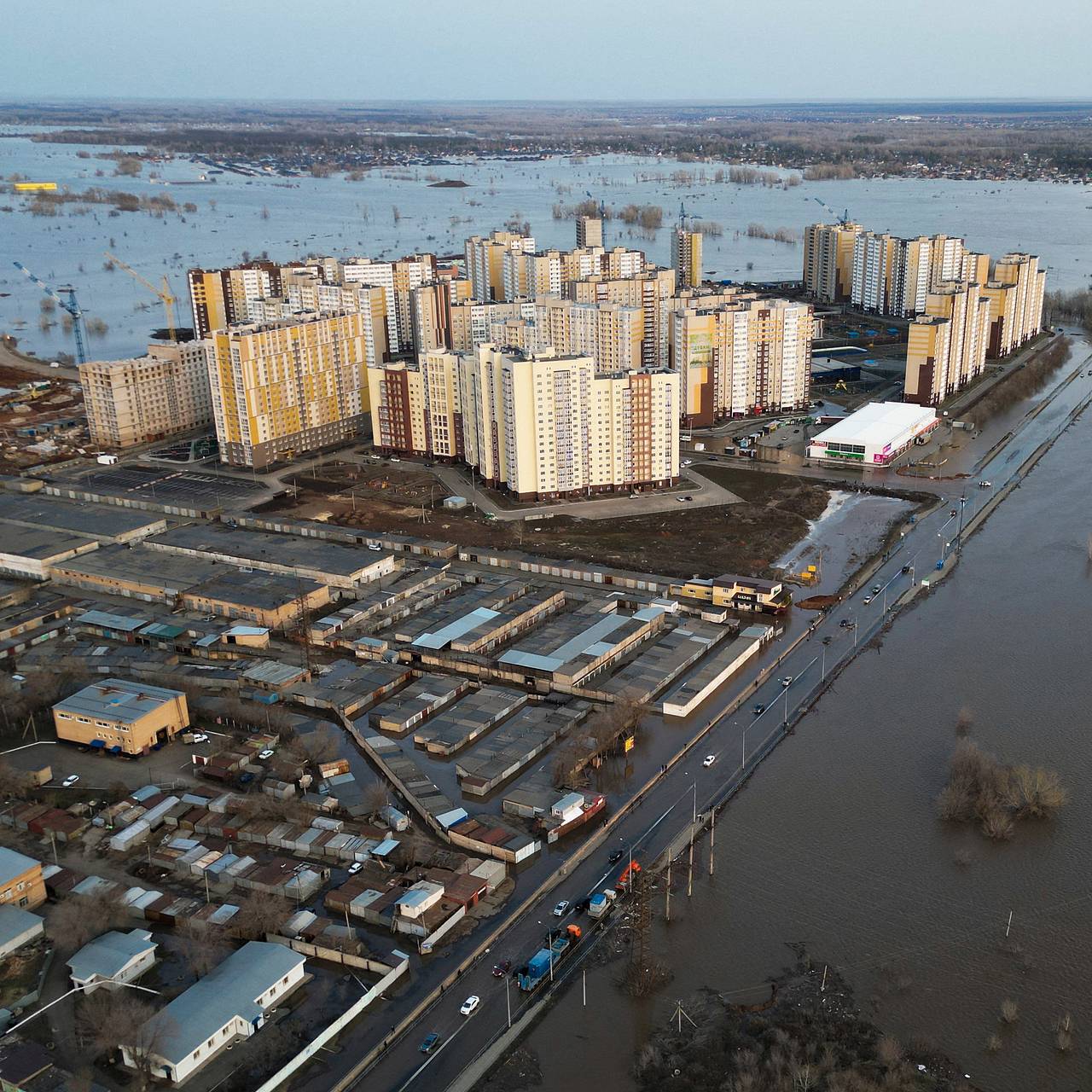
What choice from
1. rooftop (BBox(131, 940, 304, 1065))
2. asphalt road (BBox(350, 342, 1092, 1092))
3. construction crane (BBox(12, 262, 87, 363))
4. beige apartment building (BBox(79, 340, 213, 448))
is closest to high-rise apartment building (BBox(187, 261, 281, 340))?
construction crane (BBox(12, 262, 87, 363))

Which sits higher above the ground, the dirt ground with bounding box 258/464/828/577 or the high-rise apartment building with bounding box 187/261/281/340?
the high-rise apartment building with bounding box 187/261/281/340

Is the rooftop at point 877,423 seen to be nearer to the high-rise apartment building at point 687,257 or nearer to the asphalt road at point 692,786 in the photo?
the asphalt road at point 692,786

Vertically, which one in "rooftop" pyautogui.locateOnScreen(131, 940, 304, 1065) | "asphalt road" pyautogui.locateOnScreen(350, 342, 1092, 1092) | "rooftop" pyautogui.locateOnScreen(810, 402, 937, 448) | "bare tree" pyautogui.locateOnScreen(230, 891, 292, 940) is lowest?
"asphalt road" pyautogui.locateOnScreen(350, 342, 1092, 1092)

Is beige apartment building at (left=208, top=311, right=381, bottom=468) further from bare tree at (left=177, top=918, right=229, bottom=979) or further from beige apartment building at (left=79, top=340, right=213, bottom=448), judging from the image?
bare tree at (left=177, top=918, right=229, bottom=979)

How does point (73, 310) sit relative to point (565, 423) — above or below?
above

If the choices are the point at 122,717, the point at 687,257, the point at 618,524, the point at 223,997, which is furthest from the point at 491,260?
the point at 223,997

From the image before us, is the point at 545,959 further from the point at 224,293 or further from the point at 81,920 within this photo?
the point at 224,293

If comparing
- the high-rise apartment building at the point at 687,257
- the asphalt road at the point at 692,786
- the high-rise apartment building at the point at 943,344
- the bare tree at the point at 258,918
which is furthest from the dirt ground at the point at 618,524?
the high-rise apartment building at the point at 687,257
